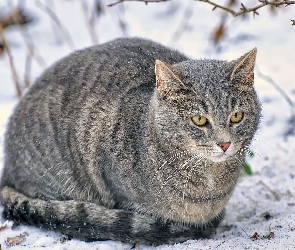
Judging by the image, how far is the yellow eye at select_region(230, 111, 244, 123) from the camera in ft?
10.8

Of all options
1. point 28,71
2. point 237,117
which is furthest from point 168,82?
point 28,71

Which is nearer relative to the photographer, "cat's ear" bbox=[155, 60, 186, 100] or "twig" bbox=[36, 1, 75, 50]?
"cat's ear" bbox=[155, 60, 186, 100]

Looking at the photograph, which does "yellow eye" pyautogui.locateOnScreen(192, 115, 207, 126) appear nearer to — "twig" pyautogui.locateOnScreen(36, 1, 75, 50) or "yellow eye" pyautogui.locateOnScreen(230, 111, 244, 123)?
"yellow eye" pyautogui.locateOnScreen(230, 111, 244, 123)

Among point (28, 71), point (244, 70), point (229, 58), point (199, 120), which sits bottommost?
point (229, 58)

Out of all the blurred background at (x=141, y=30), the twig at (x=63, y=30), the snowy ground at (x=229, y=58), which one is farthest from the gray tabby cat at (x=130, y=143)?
the twig at (x=63, y=30)

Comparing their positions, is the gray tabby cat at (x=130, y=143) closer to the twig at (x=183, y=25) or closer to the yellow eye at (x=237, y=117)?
the yellow eye at (x=237, y=117)

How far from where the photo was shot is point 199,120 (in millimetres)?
3260

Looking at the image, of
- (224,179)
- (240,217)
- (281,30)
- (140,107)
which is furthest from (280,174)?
(281,30)

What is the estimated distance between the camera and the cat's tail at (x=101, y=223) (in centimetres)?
360

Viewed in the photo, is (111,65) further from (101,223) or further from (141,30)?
(141,30)

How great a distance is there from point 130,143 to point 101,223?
0.48 meters

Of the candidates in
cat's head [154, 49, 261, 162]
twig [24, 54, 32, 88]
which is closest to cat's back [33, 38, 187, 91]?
cat's head [154, 49, 261, 162]

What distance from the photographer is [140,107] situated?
3.72 meters

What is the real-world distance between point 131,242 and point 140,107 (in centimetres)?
78
